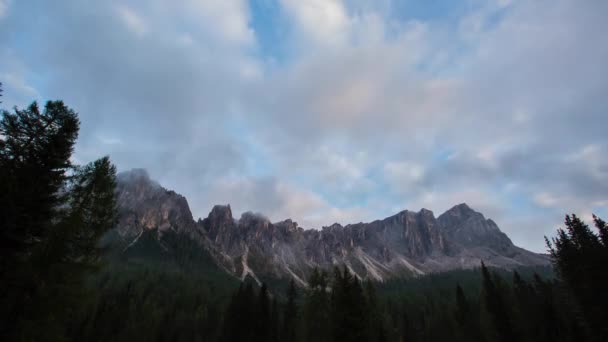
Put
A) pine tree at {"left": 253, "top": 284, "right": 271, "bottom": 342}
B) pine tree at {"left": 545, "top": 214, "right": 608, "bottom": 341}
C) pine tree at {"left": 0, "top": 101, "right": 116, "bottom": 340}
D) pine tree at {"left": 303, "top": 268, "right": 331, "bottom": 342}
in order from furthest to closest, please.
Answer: pine tree at {"left": 253, "top": 284, "right": 271, "bottom": 342}, pine tree at {"left": 303, "top": 268, "right": 331, "bottom": 342}, pine tree at {"left": 545, "top": 214, "right": 608, "bottom": 341}, pine tree at {"left": 0, "top": 101, "right": 116, "bottom": 340}

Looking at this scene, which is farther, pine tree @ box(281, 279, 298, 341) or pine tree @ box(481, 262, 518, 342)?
pine tree @ box(281, 279, 298, 341)

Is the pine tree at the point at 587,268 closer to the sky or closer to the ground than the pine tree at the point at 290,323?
closer to the sky

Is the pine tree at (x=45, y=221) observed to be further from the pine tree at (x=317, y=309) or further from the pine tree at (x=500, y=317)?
the pine tree at (x=500, y=317)

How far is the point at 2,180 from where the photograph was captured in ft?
47.2

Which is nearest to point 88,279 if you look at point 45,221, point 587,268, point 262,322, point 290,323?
point 45,221

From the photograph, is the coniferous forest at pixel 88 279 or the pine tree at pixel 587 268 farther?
the pine tree at pixel 587 268

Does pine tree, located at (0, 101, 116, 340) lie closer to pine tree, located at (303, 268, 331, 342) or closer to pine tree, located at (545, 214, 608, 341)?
pine tree, located at (303, 268, 331, 342)

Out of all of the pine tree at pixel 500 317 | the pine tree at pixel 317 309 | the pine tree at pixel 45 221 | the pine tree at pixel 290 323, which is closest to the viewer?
the pine tree at pixel 45 221

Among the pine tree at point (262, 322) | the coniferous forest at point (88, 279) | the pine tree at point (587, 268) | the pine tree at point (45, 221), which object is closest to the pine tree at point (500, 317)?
the coniferous forest at point (88, 279)

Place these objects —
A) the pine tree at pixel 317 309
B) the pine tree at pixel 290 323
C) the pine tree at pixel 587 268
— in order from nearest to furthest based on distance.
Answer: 1. the pine tree at pixel 587 268
2. the pine tree at pixel 317 309
3. the pine tree at pixel 290 323

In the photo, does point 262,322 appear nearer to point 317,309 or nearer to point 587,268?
point 317,309

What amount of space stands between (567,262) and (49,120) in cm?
5902

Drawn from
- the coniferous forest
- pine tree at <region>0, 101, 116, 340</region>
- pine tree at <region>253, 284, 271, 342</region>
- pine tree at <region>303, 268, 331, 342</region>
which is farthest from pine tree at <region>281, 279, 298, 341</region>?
pine tree at <region>0, 101, 116, 340</region>

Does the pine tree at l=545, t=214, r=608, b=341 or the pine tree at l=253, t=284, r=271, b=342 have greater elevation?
the pine tree at l=545, t=214, r=608, b=341
